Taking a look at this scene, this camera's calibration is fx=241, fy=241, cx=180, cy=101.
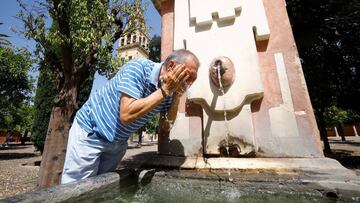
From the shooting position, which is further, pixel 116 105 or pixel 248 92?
pixel 248 92

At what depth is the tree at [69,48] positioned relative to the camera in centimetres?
475

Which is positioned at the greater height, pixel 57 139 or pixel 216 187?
pixel 57 139

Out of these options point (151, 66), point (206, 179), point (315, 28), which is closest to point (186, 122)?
point (206, 179)

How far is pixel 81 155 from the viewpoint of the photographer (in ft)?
6.75

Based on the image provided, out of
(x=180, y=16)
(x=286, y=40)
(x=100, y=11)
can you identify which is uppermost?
(x=100, y=11)

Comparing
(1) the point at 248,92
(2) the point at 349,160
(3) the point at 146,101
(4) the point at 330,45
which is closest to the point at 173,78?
(3) the point at 146,101

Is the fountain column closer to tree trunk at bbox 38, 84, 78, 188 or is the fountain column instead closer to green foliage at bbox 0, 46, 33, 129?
tree trunk at bbox 38, 84, 78, 188

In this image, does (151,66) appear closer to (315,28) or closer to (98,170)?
(98,170)

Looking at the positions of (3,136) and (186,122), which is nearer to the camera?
(186,122)

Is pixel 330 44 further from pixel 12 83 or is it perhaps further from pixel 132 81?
pixel 12 83

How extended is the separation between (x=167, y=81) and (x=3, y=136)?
150 feet

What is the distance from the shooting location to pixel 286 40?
3.25 meters

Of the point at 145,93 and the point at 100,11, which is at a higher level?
the point at 100,11

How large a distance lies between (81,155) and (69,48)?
4.32m
